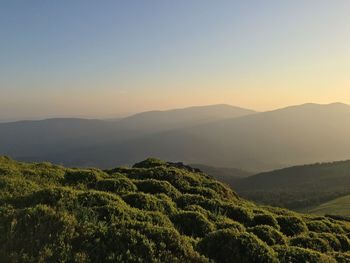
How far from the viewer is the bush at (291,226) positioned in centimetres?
1926

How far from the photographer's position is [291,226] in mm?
19844

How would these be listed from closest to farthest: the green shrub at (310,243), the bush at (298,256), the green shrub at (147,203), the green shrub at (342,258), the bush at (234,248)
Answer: the bush at (234,248) < the bush at (298,256) < the green shrub at (342,258) < the green shrub at (310,243) < the green shrub at (147,203)

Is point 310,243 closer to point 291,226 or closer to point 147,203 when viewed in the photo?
point 291,226

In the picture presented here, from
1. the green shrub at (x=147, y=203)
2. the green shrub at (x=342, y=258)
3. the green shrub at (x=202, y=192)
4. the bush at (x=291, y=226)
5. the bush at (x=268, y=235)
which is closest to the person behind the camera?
the green shrub at (x=342, y=258)

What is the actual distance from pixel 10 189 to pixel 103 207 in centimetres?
457

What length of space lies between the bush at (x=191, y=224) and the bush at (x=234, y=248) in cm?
197

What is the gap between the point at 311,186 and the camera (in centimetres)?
19138

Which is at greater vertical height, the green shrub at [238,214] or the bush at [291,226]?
the green shrub at [238,214]

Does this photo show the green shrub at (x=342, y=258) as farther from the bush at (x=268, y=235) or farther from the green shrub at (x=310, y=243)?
the bush at (x=268, y=235)

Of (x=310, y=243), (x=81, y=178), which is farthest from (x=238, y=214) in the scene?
(x=81, y=178)

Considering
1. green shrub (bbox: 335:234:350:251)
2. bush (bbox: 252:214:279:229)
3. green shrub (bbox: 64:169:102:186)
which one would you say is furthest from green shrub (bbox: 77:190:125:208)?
green shrub (bbox: 335:234:350:251)

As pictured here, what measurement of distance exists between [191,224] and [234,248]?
10.8ft

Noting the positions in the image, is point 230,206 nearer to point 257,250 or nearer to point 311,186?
point 257,250

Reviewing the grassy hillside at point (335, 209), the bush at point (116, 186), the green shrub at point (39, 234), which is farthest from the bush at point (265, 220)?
the grassy hillside at point (335, 209)
